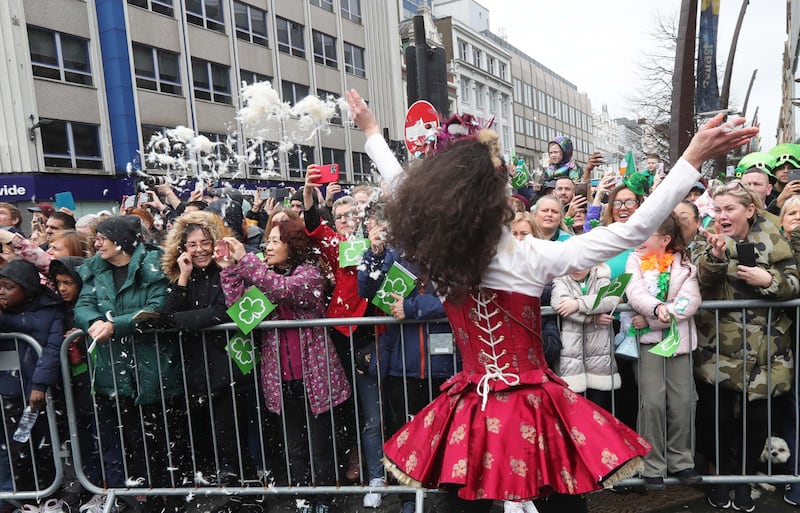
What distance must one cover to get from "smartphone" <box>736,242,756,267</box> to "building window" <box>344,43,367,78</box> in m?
32.7

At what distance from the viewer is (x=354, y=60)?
34781mm

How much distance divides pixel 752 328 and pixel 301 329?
9.43ft

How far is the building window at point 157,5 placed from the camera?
22884mm

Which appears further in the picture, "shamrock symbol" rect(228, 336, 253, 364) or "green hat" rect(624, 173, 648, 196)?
"green hat" rect(624, 173, 648, 196)

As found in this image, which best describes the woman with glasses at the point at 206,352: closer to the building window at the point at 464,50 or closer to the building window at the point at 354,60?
the building window at the point at 354,60

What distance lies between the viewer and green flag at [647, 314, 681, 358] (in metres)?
3.62

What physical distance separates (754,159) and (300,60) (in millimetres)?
28072

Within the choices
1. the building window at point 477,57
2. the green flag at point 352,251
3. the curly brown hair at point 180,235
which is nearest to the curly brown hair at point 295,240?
the green flag at point 352,251

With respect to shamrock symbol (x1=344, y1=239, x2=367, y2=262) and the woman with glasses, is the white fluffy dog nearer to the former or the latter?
shamrock symbol (x1=344, y1=239, x2=367, y2=262)

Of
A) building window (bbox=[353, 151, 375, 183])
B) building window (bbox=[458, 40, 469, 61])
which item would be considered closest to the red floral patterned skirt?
building window (bbox=[353, 151, 375, 183])

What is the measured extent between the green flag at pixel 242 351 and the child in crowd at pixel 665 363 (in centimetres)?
256

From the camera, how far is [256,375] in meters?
4.16

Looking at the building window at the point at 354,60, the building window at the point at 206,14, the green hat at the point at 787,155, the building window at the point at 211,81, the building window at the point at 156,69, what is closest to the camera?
the green hat at the point at 787,155

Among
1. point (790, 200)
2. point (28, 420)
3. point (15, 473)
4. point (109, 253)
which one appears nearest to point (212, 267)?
point (109, 253)
